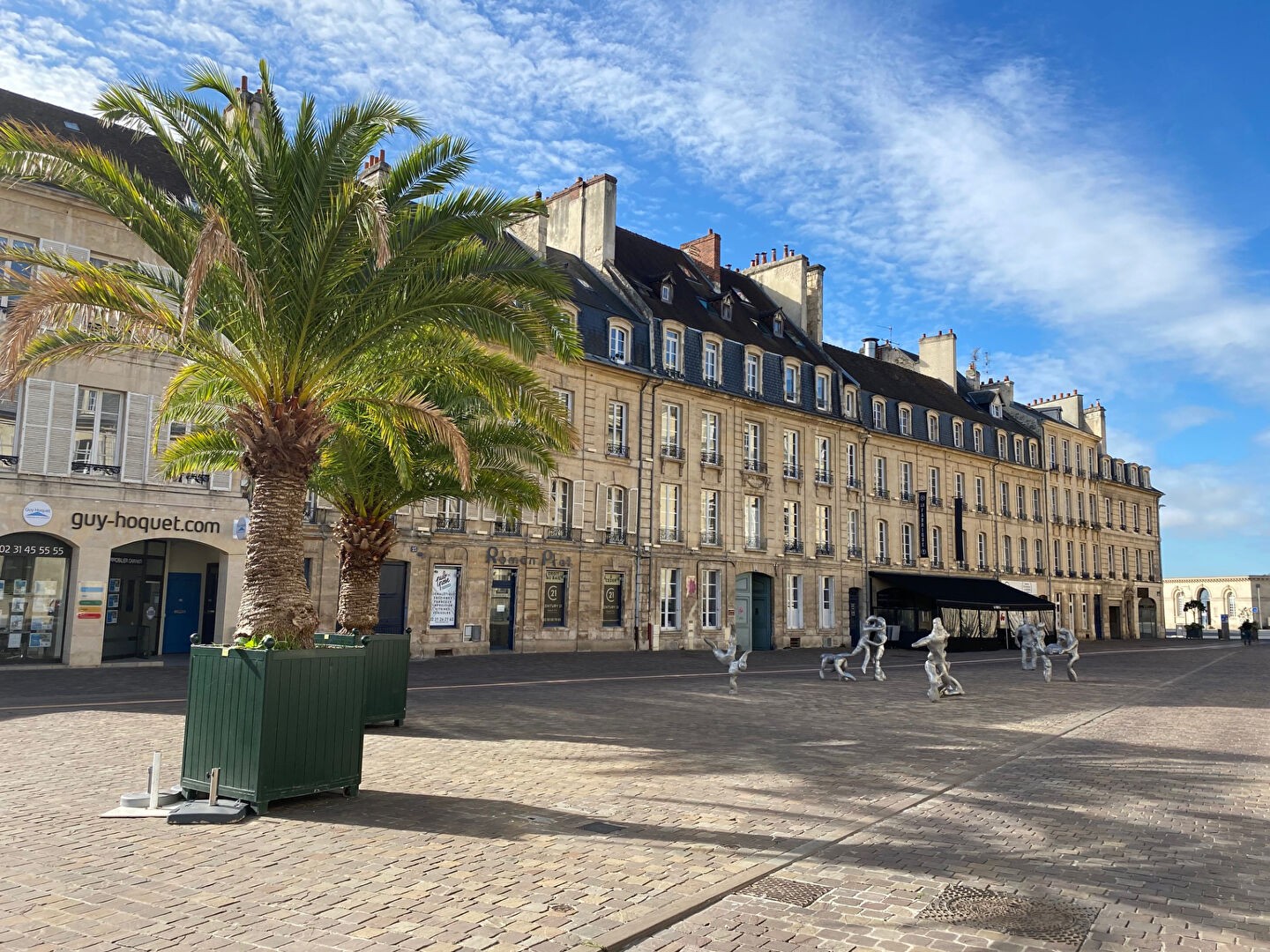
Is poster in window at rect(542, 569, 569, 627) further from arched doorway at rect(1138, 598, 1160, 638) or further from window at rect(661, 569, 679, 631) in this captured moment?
arched doorway at rect(1138, 598, 1160, 638)

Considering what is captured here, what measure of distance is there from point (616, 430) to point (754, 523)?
7.79 metres

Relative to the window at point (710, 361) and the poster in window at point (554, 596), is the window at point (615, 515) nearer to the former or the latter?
the poster in window at point (554, 596)

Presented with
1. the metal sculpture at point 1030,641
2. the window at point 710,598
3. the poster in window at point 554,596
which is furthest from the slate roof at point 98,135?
the metal sculpture at point 1030,641

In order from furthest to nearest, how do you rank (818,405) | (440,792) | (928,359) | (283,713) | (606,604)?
(928,359)
(818,405)
(606,604)
(440,792)
(283,713)

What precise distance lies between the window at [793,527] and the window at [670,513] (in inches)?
245

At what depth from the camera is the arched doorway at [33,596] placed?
21281mm

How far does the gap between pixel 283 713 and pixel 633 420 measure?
25.5 metres

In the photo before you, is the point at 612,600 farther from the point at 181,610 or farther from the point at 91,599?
the point at 91,599

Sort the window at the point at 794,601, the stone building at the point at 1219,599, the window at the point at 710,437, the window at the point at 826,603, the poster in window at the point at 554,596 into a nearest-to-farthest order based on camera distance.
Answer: the poster in window at the point at 554,596 → the window at the point at 710,437 → the window at the point at 794,601 → the window at the point at 826,603 → the stone building at the point at 1219,599

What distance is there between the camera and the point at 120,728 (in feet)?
39.8

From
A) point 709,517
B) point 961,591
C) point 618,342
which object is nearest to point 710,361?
point 618,342

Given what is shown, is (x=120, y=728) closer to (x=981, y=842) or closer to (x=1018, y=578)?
(x=981, y=842)

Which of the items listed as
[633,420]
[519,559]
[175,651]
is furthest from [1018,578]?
[175,651]

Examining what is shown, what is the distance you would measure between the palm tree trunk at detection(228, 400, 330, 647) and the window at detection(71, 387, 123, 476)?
15.0 metres
